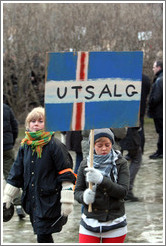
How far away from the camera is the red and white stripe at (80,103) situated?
185 inches

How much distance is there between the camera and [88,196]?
15.7ft

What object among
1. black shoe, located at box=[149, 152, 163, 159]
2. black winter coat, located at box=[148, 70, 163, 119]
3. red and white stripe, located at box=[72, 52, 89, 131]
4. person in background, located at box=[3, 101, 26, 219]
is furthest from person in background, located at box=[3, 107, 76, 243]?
black shoe, located at box=[149, 152, 163, 159]

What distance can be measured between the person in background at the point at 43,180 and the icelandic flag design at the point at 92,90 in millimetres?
902

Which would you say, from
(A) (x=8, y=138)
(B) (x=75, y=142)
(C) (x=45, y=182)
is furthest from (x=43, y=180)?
(A) (x=8, y=138)

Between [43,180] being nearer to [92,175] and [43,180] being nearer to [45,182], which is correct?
[45,182]

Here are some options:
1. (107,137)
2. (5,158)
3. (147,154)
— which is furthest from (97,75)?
(147,154)

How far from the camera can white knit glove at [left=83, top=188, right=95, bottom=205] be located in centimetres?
479

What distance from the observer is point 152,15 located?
62.6 ft

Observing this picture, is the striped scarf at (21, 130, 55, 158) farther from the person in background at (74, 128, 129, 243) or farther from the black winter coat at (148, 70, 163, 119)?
the black winter coat at (148, 70, 163, 119)

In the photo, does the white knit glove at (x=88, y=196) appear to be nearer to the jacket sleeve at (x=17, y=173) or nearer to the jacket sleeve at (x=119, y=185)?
the jacket sleeve at (x=119, y=185)

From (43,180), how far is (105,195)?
0.90 metres

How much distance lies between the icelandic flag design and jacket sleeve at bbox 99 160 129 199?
360 mm

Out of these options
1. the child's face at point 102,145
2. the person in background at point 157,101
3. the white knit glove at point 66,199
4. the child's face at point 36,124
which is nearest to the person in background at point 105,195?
the child's face at point 102,145

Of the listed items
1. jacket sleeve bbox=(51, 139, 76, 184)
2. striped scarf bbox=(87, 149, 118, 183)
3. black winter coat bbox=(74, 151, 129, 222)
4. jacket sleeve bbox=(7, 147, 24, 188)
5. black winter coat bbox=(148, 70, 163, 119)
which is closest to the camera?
black winter coat bbox=(74, 151, 129, 222)
